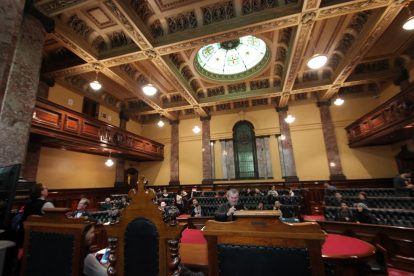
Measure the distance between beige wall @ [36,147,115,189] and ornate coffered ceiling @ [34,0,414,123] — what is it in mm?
3056

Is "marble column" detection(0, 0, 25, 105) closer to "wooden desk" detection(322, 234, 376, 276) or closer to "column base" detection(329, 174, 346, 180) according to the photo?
"wooden desk" detection(322, 234, 376, 276)

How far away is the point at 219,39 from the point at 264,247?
627 cm

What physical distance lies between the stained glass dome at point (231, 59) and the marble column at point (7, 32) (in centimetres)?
771

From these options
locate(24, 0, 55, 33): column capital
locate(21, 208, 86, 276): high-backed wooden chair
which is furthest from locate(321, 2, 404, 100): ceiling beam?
locate(24, 0, 55, 33): column capital

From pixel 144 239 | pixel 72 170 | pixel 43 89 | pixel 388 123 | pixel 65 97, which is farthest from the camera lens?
pixel 72 170

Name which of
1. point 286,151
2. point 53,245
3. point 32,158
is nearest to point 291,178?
point 286,151

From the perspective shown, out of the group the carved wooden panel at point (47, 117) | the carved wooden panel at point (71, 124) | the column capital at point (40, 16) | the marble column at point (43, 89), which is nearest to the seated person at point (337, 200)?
the carved wooden panel at point (71, 124)

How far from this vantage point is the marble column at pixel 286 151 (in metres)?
10.6

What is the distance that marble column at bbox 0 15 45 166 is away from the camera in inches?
159

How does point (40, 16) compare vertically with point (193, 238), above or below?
above

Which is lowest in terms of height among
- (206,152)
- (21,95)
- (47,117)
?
(206,152)

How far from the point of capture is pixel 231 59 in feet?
35.0

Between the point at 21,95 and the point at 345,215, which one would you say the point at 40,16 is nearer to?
the point at 21,95

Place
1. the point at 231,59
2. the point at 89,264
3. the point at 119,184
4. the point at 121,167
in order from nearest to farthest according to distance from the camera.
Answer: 1. the point at 89,264
2. the point at 231,59
3. the point at 119,184
4. the point at 121,167
